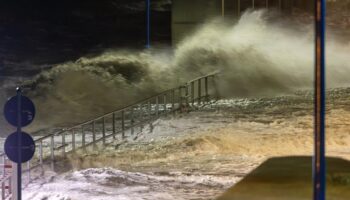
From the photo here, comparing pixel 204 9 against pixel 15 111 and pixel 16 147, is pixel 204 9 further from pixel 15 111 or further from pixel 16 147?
pixel 16 147

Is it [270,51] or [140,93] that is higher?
[270,51]

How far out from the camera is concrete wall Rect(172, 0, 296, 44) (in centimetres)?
2212

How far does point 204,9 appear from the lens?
22172 mm

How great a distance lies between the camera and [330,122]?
14273 millimetres

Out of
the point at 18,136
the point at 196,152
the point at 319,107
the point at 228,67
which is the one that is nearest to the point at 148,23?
the point at 228,67

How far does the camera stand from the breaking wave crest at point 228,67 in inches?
858

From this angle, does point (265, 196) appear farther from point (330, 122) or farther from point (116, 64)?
point (116, 64)

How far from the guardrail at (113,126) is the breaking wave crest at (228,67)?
1.50 metres

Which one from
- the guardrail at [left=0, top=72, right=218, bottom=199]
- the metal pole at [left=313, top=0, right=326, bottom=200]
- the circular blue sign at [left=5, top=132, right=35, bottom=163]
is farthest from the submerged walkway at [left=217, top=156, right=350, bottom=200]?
the guardrail at [left=0, top=72, right=218, bottom=199]

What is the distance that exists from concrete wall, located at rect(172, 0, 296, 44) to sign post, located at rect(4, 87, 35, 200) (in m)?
16.1

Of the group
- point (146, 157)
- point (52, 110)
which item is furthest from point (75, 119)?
point (146, 157)

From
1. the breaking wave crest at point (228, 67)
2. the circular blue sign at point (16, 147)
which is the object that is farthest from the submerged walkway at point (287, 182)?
the breaking wave crest at point (228, 67)

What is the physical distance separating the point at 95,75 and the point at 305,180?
1757 centimetres

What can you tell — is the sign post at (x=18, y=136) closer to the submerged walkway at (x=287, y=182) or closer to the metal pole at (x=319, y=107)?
the submerged walkway at (x=287, y=182)
